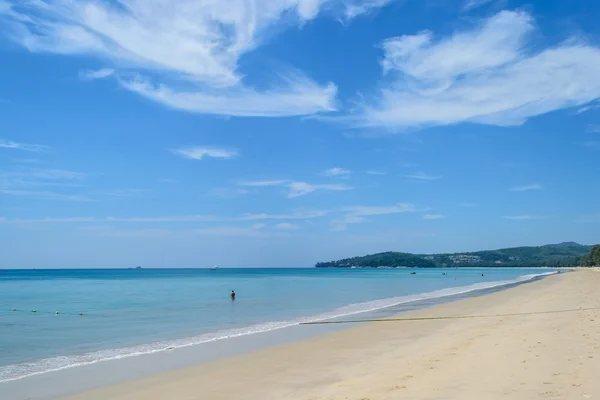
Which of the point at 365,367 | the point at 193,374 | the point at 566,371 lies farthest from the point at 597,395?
the point at 193,374

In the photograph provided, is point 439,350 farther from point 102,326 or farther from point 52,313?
point 52,313

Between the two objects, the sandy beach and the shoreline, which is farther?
the shoreline

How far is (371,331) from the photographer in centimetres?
1888

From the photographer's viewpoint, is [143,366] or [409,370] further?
[143,366]

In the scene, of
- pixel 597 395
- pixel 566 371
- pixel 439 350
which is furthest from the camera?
pixel 439 350

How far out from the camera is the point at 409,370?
34.8ft

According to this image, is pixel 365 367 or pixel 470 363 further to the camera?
pixel 365 367

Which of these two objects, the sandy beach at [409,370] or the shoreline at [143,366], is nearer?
the sandy beach at [409,370]

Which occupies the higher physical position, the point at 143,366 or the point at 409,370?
the point at 409,370

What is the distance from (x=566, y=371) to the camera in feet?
30.0

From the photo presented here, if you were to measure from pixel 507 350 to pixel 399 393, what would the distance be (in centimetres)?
488

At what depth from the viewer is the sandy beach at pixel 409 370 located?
8.47 metres

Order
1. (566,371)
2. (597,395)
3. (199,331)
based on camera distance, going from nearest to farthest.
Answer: (597,395), (566,371), (199,331)

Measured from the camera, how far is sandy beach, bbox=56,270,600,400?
847 cm
